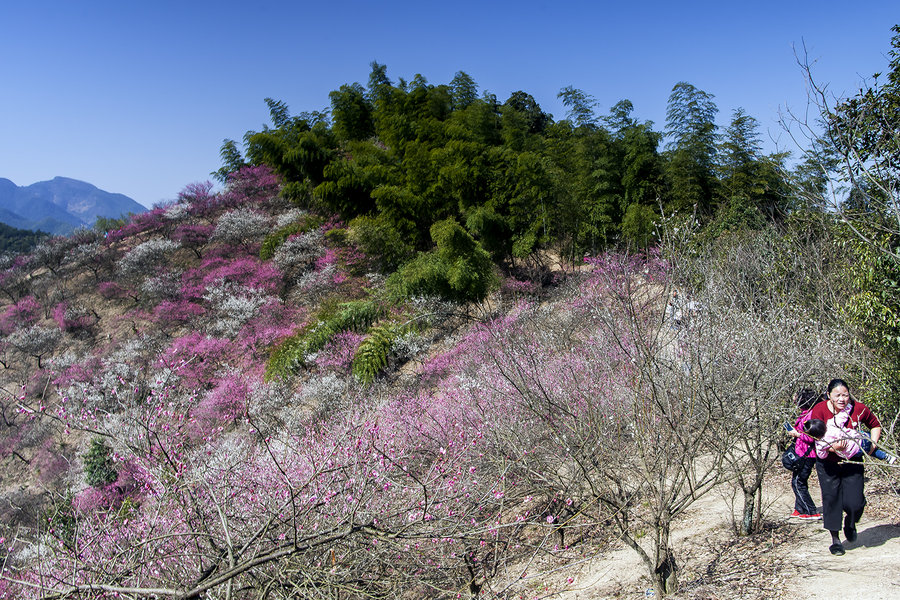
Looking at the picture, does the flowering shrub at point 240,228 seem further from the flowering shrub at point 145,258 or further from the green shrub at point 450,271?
the green shrub at point 450,271

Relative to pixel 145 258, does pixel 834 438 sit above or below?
below

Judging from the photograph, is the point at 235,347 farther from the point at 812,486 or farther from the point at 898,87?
the point at 898,87

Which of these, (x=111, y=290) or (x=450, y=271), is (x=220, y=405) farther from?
(x=111, y=290)

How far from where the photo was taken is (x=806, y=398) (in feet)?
11.8

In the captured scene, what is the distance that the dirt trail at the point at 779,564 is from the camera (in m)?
2.63

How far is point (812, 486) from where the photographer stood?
416 centimetres

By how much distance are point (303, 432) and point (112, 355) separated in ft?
27.8

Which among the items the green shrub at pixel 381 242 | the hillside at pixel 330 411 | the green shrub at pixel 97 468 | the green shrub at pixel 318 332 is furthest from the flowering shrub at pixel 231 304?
the green shrub at pixel 97 468

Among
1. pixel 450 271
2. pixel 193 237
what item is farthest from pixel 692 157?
pixel 193 237

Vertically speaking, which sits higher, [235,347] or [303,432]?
[235,347]

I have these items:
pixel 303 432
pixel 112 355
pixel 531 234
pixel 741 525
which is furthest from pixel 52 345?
pixel 741 525

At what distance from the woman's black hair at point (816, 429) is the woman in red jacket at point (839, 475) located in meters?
0.08

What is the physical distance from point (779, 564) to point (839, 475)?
0.64 m

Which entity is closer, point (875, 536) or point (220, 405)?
point (875, 536)
